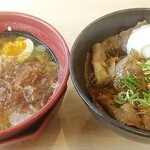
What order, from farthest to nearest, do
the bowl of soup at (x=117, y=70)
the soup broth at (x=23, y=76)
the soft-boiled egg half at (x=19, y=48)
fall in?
1. the soft-boiled egg half at (x=19, y=48)
2. the soup broth at (x=23, y=76)
3. the bowl of soup at (x=117, y=70)

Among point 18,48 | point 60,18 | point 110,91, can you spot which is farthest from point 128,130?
point 60,18

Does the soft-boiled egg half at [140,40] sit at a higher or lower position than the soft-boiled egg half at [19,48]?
higher

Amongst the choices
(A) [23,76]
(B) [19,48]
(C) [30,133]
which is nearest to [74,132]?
(C) [30,133]

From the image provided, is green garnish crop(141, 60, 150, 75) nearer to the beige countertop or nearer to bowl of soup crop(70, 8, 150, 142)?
bowl of soup crop(70, 8, 150, 142)

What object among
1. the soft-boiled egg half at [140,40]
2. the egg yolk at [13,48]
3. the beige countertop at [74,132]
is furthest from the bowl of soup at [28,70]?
the soft-boiled egg half at [140,40]

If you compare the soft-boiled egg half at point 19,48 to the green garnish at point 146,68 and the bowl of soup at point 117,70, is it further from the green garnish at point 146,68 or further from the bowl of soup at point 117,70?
the green garnish at point 146,68

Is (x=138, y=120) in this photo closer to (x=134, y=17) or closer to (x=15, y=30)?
(x=134, y=17)

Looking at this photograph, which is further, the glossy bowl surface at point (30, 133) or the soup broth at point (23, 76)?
the soup broth at point (23, 76)
